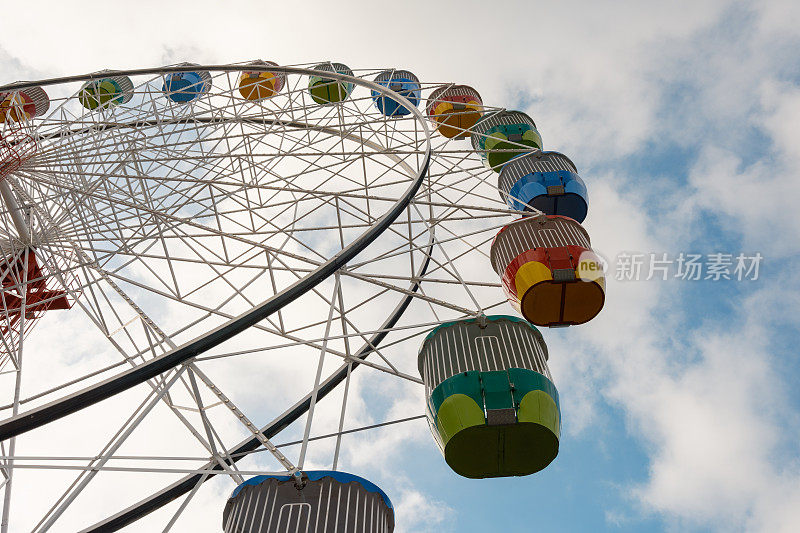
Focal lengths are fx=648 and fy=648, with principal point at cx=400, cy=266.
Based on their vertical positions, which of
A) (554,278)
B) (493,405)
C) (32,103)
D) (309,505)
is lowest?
(309,505)

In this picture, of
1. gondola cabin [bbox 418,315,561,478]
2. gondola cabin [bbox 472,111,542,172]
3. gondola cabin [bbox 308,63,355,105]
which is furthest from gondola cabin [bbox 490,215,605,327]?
gondola cabin [bbox 308,63,355,105]

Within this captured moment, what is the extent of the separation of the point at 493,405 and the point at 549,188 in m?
5.74

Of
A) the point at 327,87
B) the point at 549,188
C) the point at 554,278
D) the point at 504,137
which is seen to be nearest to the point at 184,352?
the point at 554,278

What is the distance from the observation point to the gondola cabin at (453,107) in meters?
16.9

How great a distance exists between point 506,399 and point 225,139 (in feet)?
26.1

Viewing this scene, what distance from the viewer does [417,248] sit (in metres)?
9.87

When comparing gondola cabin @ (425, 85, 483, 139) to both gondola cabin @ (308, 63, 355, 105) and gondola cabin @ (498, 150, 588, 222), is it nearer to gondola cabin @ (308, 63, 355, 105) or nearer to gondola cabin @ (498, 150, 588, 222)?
gondola cabin @ (308, 63, 355, 105)

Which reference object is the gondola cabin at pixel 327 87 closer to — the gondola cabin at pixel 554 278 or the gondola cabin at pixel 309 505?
the gondola cabin at pixel 554 278

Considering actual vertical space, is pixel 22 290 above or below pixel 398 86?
below

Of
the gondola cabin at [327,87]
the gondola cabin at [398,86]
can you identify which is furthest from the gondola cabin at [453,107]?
the gondola cabin at [327,87]

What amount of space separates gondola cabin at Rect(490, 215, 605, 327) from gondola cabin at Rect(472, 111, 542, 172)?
13.2 ft

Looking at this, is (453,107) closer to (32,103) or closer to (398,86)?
(398,86)

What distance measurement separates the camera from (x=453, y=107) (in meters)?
17.2

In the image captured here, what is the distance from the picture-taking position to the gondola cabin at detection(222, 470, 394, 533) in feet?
21.4
